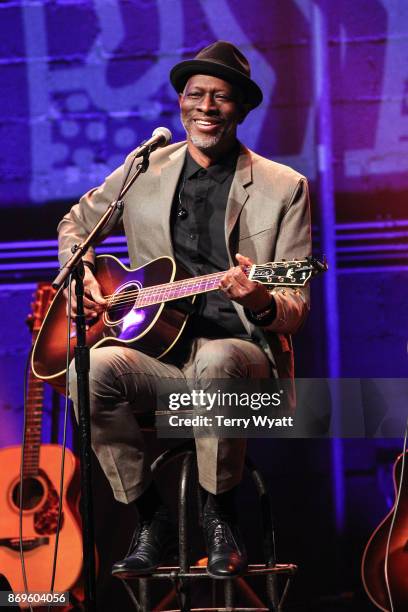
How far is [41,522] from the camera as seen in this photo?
4.29 meters

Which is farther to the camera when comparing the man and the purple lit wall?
the purple lit wall

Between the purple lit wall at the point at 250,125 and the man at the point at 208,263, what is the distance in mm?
858

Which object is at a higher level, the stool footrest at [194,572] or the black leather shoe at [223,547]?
the black leather shoe at [223,547]

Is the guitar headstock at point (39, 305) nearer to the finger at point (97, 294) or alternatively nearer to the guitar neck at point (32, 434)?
the guitar neck at point (32, 434)

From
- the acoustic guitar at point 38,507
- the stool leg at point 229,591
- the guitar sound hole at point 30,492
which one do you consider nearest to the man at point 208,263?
the stool leg at point 229,591

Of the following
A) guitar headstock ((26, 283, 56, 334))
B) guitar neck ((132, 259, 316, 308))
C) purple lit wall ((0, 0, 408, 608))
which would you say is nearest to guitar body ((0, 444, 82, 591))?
purple lit wall ((0, 0, 408, 608))

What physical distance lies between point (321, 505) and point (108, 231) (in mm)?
1647

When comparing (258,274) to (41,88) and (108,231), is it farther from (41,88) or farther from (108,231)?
(41,88)

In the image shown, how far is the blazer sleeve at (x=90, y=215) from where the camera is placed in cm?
379

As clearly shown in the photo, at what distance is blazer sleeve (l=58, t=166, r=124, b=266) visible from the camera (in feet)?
12.5

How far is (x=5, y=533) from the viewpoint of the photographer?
429 centimetres

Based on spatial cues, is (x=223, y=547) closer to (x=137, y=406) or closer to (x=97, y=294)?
(x=137, y=406)

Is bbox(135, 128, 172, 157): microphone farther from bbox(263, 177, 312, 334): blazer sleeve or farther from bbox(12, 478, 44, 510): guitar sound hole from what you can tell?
bbox(12, 478, 44, 510): guitar sound hole

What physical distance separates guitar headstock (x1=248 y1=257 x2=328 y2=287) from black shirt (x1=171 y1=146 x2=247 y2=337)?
0.36 meters
